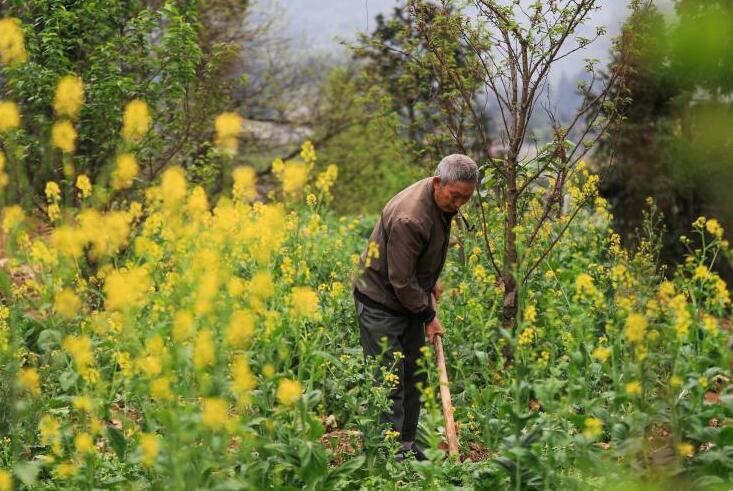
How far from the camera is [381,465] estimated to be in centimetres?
442

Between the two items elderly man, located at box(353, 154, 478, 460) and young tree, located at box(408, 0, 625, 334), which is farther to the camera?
young tree, located at box(408, 0, 625, 334)

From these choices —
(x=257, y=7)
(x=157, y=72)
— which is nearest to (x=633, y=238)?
(x=157, y=72)

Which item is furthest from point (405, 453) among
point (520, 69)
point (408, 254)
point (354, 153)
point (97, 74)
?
point (354, 153)

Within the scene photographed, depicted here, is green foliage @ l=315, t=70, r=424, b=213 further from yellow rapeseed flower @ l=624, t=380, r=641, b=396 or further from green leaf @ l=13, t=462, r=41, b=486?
yellow rapeseed flower @ l=624, t=380, r=641, b=396

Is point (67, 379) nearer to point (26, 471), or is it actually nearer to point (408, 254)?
point (26, 471)

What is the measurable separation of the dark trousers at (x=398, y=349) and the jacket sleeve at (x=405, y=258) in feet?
0.84

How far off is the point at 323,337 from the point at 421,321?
3.20ft

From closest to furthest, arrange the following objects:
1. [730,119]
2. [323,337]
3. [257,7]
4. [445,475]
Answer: [730,119] → [445,475] → [323,337] → [257,7]

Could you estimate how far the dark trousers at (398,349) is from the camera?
461 cm

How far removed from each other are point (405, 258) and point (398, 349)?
61cm

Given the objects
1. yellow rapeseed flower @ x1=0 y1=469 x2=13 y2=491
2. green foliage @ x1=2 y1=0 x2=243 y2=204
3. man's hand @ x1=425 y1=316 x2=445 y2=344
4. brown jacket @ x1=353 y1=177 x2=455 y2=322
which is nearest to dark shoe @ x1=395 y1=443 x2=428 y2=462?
man's hand @ x1=425 y1=316 x2=445 y2=344

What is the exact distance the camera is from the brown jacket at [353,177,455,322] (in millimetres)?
4336

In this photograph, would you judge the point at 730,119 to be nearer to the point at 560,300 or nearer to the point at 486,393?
the point at 486,393

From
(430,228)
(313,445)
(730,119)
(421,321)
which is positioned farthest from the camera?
(421,321)
